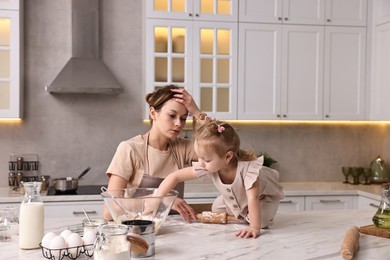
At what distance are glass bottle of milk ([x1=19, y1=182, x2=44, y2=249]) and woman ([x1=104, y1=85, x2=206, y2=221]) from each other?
1.79 feet

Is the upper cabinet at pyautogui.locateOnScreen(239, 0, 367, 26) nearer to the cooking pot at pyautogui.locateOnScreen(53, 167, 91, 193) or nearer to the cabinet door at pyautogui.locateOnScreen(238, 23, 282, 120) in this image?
the cabinet door at pyautogui.locateOnScreen(238, 23, 282, 120)

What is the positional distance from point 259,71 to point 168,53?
31.9 inches

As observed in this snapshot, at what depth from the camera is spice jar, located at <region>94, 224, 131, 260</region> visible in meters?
1.45

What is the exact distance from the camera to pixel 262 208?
2143 millimetres

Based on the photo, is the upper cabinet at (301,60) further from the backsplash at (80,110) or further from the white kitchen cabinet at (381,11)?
the backsplash at (80,110)

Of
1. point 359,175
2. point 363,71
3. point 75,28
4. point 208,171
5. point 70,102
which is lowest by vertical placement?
point 359,175

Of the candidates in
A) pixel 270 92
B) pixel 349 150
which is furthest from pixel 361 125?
pixel 270 92

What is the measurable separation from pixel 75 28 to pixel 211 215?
2610mm

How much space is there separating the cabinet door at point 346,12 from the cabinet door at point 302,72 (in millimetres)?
157

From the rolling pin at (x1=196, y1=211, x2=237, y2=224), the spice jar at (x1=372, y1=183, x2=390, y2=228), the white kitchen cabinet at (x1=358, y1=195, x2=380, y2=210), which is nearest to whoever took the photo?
the spice jar at (x1=372, y1=183, x2=390, y2=228)

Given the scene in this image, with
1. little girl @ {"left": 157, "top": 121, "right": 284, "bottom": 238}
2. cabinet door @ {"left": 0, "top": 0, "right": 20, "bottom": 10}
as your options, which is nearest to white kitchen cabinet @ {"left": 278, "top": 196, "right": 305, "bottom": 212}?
little girl @ {"left": 157, "top": 121, "right": 284, "bottom": 238}

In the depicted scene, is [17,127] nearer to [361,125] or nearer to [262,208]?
[262,208]

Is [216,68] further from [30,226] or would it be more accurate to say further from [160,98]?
[30,226]

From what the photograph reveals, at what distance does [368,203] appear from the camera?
13.4 feet
